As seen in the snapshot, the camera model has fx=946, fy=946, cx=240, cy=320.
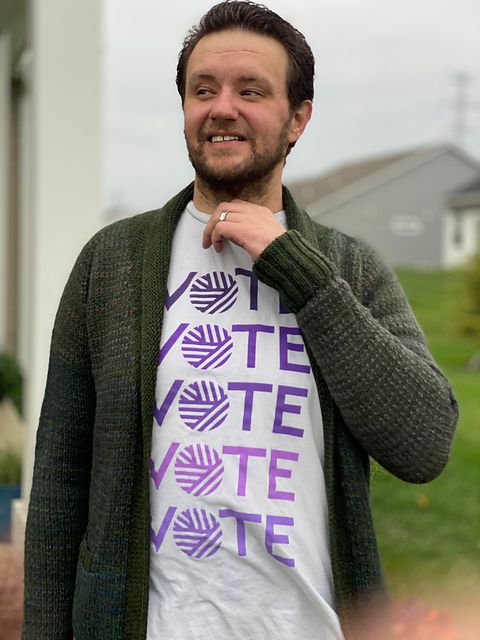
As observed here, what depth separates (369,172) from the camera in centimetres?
3284

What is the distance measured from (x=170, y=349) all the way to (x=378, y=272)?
37cm

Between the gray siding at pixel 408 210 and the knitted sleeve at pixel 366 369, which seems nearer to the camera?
the knitted sleeve at pixel 366 369

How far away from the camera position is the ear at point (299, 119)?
4.93 feet

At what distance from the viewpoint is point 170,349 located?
1.47 m

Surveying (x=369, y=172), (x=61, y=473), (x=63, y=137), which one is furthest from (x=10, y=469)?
(x=369, y=172)

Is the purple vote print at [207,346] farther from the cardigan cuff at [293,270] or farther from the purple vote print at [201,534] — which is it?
the purple vote print at [201,534]

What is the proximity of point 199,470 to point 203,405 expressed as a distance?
97 millimetres

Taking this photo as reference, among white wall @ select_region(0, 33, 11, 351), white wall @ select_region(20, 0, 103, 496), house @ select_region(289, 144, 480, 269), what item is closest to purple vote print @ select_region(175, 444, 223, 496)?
white wall @ select_region(20, 0, 103, 496)

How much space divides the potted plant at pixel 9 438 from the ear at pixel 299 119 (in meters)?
2.74

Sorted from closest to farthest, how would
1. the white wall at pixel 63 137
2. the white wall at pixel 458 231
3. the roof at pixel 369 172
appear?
the white wall at pixel 63 137
the white wall at pixel 458 231
the roof at pixel 369 172

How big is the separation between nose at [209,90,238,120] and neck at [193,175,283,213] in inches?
4.7

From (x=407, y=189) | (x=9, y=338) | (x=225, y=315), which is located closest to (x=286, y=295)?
(x=225, y=315)

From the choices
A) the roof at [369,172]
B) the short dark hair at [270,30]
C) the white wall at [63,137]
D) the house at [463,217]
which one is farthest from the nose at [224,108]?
the roof at [369,172]

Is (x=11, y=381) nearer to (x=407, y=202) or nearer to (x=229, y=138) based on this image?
(x=229, y=138)
